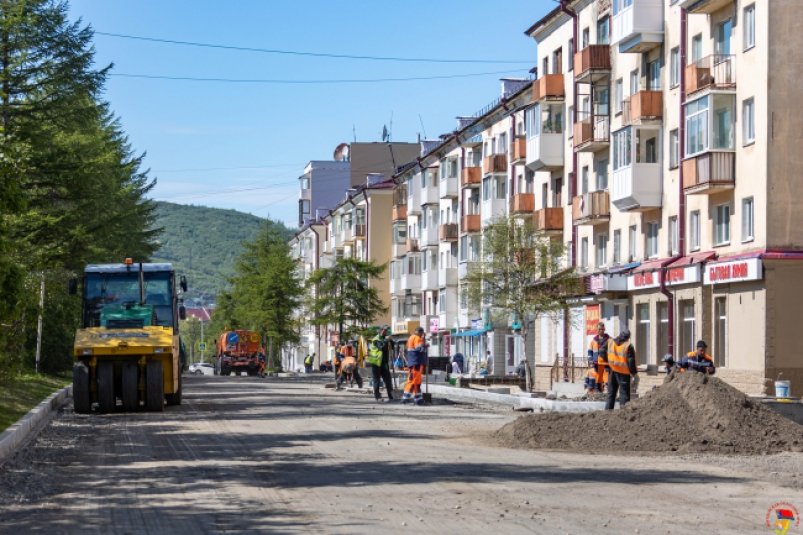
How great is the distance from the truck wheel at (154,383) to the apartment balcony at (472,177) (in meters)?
45.8

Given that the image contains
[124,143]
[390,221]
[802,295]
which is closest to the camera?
[802,295]

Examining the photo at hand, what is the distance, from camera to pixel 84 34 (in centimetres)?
4034

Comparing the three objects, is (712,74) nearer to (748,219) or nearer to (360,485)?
(748,219)

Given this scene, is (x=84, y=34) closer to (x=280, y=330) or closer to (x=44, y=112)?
(x=44, y=112)

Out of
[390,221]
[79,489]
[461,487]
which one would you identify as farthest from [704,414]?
[390,221]

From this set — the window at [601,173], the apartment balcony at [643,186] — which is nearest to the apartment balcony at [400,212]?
the window at [601,173]

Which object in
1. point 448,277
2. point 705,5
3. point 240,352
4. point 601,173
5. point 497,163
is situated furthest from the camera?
point 240,352

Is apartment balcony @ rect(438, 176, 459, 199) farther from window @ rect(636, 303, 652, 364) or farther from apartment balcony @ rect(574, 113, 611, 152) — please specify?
window @ rect(636, 303, 652, 364)

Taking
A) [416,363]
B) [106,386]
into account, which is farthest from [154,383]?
[416,363]

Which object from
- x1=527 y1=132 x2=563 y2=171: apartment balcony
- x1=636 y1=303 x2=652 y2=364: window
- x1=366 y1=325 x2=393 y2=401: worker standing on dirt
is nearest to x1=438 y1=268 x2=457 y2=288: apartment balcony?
x1=527 y1=132 x2=563 y2=171: apartment balcony

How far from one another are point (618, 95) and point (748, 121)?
37.6 ft

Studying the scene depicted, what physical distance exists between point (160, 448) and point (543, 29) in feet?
137

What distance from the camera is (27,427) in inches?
828

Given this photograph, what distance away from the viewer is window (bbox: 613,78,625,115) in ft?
156
